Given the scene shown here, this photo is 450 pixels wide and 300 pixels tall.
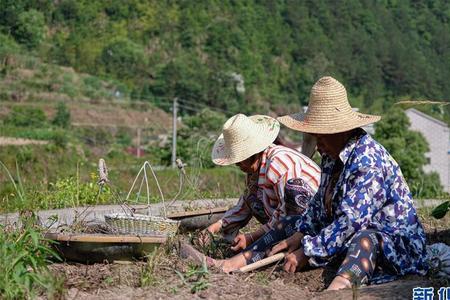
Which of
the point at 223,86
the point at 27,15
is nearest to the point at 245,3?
the point at 223,86

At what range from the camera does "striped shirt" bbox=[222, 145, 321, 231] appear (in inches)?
185

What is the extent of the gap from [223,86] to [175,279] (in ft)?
204

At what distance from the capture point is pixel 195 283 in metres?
3.60

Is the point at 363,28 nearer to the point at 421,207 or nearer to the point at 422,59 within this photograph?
the point at 422,59

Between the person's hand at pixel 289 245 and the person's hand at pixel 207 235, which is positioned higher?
the person's hand at pixel 289 245

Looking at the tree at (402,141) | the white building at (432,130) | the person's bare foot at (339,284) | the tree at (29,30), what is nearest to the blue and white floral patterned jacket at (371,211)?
the person's bare foot at (339,284)

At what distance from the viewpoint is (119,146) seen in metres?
45.9

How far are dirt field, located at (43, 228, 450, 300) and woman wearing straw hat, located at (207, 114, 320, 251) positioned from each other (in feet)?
1.84

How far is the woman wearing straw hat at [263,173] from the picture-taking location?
4680 mm

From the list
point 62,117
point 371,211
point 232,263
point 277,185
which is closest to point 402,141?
point 62,117

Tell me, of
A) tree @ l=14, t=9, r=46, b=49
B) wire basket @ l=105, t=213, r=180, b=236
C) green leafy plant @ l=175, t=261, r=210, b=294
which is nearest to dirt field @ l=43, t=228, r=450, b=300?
green leafy plant @ l=175, t=261, r=210, b=294

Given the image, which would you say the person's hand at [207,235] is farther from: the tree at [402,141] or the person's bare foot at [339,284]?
the tree at [402,141]

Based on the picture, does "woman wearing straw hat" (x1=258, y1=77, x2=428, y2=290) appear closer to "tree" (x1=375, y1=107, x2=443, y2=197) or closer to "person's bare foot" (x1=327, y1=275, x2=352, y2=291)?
"person's bare foot" (x1=327, y1=275, x2=352, y2=291)

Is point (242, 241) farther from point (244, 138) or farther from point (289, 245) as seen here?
point (244, 138)
